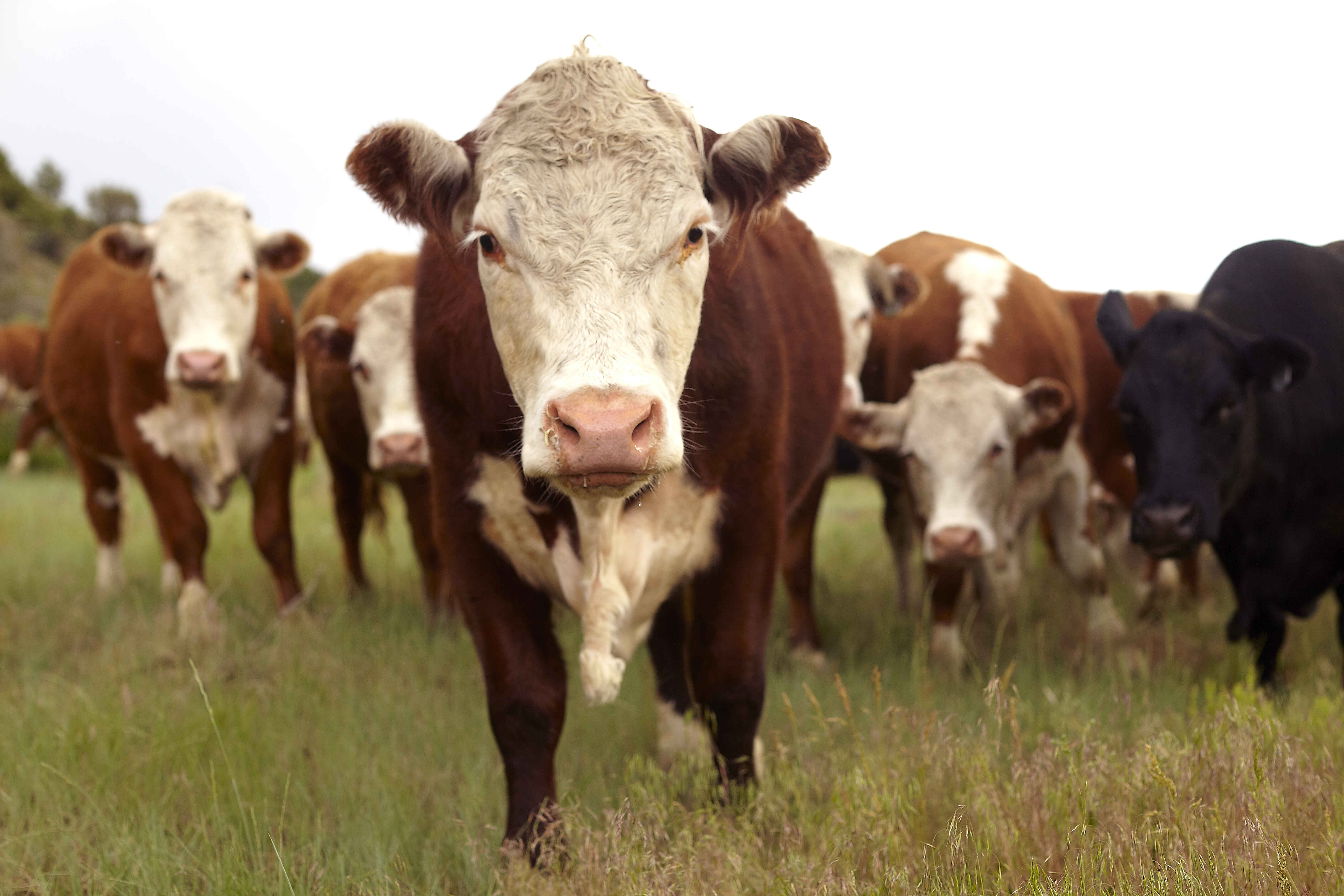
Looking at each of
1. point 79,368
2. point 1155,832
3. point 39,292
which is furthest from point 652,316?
point 39,292

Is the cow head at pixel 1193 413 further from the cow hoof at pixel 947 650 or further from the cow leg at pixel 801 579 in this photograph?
the cow leg at pixel 801 579

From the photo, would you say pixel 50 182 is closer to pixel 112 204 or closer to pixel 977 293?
pixel 112 204

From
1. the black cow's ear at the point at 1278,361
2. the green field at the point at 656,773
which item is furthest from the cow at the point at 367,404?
the black cow's ear at the point at 1278,361

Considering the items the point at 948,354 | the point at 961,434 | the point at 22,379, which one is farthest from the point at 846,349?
the point at 22,379

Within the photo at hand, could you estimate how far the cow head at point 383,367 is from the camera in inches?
221

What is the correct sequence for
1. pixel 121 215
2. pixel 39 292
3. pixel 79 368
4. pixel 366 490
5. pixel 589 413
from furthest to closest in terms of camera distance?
1. pixel 121 215
2. pixel 39 292
3. pixel 366 490
4. pixel 79 368
5. pixel 589 413

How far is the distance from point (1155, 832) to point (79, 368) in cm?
646

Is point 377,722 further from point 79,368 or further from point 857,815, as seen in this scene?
point 79,368

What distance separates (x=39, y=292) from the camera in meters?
36.4

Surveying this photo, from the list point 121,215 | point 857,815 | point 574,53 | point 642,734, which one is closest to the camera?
point 857,815

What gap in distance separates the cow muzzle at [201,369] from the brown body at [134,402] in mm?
560

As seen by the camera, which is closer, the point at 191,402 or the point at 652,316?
the point at 652,316

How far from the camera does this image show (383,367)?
6.04 m

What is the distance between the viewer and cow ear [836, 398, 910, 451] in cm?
555
